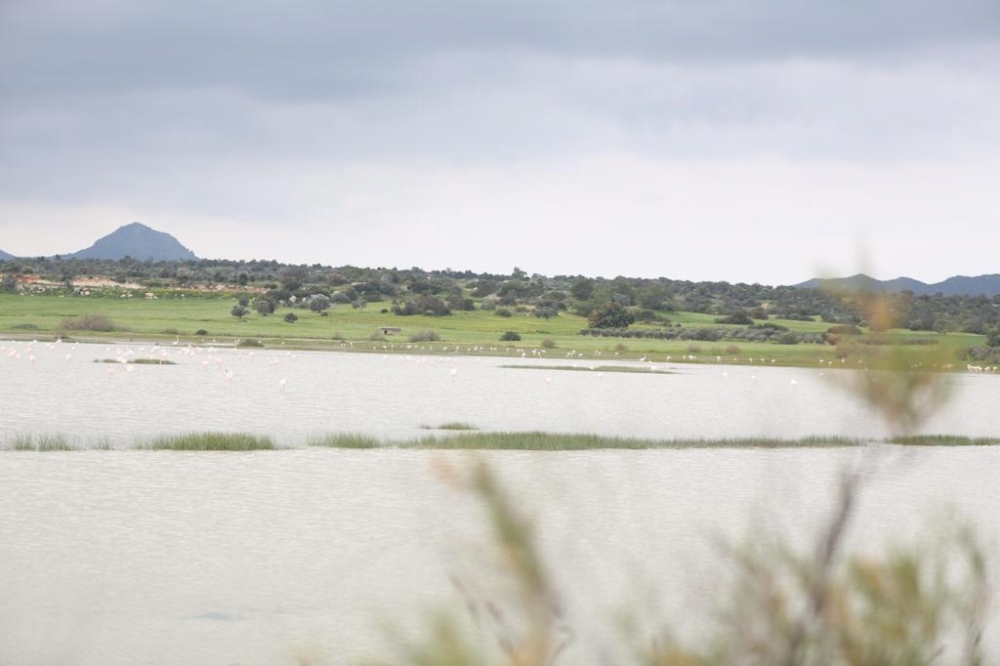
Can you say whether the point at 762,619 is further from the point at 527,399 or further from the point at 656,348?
the point at 656,348

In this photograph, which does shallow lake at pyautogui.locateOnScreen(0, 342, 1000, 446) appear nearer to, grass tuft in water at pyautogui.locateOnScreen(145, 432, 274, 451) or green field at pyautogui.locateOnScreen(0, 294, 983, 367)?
grass tuft in water at pyautogui.locateOnScreen(145, 432, 274, 451)

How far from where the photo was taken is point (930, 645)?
6.88m

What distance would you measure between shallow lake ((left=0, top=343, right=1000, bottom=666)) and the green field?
35.2 metres

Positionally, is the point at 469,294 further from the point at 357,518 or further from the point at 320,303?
the point at 357,518

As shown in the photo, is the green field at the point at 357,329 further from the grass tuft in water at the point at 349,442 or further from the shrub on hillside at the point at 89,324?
the grass tuft in water at the point at 349,442

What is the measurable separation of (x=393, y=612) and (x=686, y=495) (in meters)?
8.18

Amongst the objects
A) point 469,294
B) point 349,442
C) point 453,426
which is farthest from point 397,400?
point 469,294

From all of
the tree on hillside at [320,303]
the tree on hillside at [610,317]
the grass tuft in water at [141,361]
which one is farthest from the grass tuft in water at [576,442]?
the tree on hillside at [320,303]

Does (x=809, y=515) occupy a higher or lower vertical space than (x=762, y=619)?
lower

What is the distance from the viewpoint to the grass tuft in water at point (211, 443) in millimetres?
22453

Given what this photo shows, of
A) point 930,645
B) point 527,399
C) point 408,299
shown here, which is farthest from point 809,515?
point 408,299

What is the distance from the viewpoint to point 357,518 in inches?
624

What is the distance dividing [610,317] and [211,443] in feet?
227

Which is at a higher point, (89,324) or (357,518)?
(89,324)
